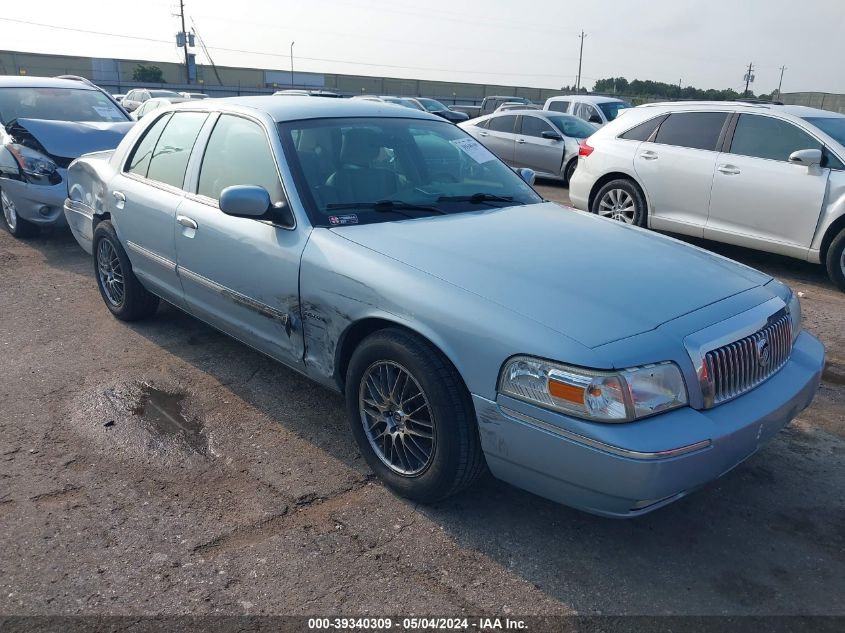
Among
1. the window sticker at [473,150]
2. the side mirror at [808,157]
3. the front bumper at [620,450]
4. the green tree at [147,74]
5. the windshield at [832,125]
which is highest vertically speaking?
the green tree at [147,74]

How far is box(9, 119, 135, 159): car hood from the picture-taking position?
296 inches

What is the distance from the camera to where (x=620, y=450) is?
245cm

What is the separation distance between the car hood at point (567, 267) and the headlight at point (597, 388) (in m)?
0.14

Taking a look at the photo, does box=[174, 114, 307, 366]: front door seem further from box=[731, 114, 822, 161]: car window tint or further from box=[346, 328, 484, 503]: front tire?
box=[731, 114, 822, 161]: car window tint

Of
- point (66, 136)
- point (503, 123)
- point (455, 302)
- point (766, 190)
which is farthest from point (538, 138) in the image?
point (455, 302)

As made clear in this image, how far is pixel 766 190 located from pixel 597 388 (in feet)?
17.7

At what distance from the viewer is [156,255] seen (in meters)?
4.59

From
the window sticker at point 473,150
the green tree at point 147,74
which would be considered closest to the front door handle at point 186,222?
the window sticker at point 473,150

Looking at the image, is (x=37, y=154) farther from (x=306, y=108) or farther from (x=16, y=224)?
(x=306, y=108)

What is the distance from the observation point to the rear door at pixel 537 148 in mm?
13492

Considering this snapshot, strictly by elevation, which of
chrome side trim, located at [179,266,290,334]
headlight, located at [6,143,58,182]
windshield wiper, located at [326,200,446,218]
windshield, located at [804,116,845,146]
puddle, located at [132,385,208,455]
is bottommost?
puddle, located at [132,385,208,455]

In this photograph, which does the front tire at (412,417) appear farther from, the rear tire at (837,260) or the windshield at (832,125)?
the windshield at (832,125)

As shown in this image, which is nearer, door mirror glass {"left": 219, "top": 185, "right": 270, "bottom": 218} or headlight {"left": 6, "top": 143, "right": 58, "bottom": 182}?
door mirror glass {"left": 219, "top": 185, "right": 270, "bottom": 218}

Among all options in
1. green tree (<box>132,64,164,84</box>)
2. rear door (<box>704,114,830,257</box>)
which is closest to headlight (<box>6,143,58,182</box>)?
rear door (<box>704,114,830,257</box>)
